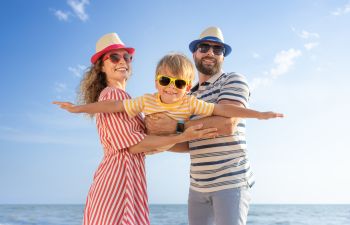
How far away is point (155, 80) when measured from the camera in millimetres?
3812

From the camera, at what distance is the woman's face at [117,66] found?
12.7 ft

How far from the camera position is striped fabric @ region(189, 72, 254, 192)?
4031 mm

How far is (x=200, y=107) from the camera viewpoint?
147 inches

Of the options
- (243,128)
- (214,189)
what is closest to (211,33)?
(243,128)

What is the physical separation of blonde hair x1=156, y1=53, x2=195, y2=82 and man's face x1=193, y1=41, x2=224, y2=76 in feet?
2.62

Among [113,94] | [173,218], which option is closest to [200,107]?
[113,94]

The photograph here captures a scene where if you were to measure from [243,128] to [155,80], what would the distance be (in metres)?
1.06

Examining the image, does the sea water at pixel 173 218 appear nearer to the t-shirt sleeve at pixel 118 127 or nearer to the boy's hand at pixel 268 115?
the boy's hand at pixel 268 115

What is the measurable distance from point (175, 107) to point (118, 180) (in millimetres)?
782

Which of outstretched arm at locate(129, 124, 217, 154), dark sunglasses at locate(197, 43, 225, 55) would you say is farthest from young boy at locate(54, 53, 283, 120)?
dark sunglasses at locate(197, 43, 225, 55)

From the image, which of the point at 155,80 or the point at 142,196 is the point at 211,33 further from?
the point at 142,196

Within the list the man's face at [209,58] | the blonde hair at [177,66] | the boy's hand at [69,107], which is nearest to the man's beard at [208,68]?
the man's face at [209,58]

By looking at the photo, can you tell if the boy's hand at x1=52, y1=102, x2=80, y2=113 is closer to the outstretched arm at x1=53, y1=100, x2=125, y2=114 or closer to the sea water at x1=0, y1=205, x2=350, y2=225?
the outstretched arm at x1=53, y1=100, x2=125, y2=114

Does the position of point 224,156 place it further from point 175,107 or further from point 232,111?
point 175,107
